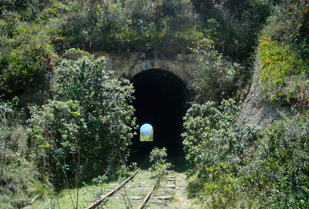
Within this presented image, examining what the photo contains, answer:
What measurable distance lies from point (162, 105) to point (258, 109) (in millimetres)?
15454

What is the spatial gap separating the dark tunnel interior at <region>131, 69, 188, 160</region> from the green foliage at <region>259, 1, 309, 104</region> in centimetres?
516

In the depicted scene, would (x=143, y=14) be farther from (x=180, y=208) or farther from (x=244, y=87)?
(x=180, y=208)

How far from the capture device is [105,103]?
9.50 meters

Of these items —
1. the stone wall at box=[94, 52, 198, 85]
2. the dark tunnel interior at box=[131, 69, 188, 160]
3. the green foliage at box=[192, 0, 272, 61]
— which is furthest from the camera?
the dark tunnel interior at box=[131, 69, 188, 160]

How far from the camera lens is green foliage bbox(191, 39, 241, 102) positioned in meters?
10.9

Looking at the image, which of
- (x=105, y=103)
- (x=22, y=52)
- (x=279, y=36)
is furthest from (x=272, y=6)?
(x=22, y=52)

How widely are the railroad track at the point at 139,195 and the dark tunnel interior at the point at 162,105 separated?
6.07 m

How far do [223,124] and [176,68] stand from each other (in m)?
5.61

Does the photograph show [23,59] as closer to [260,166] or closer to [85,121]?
[85,121]

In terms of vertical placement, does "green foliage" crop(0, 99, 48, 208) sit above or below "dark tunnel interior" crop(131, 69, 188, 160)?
below

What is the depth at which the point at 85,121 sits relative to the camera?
29.4 feet

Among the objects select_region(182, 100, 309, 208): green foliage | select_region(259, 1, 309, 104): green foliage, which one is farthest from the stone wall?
select_region(182, 100, 309, 208): green foliage

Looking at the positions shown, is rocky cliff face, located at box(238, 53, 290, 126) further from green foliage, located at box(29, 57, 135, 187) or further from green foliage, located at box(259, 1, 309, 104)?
green foliage, located at box(29, 57, 135, 187)

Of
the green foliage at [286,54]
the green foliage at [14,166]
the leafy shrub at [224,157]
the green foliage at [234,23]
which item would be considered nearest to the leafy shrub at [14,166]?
the green foliage at [14,166]
